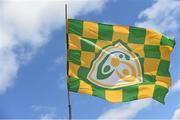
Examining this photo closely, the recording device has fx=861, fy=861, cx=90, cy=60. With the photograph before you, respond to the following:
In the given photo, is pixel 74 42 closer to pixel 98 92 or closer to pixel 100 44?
pixel 100 44

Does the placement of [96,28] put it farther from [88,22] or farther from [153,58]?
[153,58]

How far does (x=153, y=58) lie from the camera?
35.8m

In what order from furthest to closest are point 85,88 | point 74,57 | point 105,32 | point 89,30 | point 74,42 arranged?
point 105,32 → point 89,30 → point 74,42 → point 74,57 → point 85,88

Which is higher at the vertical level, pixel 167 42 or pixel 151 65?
pixel 167 42

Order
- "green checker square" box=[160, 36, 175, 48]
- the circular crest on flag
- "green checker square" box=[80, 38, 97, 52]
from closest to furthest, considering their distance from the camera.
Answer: the circular crest on flag
"green checker square" box=[80, 38, 97, 52]
"green checker square" box=[160, 36, 175, 48]

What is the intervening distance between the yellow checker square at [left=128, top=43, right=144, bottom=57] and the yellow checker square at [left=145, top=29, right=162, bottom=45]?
0.30 meters

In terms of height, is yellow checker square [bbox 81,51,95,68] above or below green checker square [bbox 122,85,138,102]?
above

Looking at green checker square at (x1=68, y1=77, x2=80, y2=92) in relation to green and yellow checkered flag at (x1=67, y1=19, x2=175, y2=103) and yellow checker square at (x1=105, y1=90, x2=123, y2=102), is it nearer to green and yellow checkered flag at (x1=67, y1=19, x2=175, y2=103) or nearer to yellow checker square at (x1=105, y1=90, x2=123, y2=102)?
green and yellow checkered flag at (x1=67, y1=19, x2=175, y2=103)

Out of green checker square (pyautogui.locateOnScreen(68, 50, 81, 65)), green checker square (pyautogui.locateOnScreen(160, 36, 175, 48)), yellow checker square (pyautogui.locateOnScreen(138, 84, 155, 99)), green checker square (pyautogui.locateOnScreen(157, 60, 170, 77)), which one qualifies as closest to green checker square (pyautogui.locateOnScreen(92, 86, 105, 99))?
green checker square (pyautogui.locateOnScreen(68, 50, 81, 65))

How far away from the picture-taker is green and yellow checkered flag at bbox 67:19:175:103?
35.1 m

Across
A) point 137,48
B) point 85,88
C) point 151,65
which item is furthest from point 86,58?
point 151,65

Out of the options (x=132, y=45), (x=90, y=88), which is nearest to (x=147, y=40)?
(x=132, y=45)

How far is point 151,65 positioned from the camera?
1405 inches

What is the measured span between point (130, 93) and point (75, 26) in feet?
11.7
